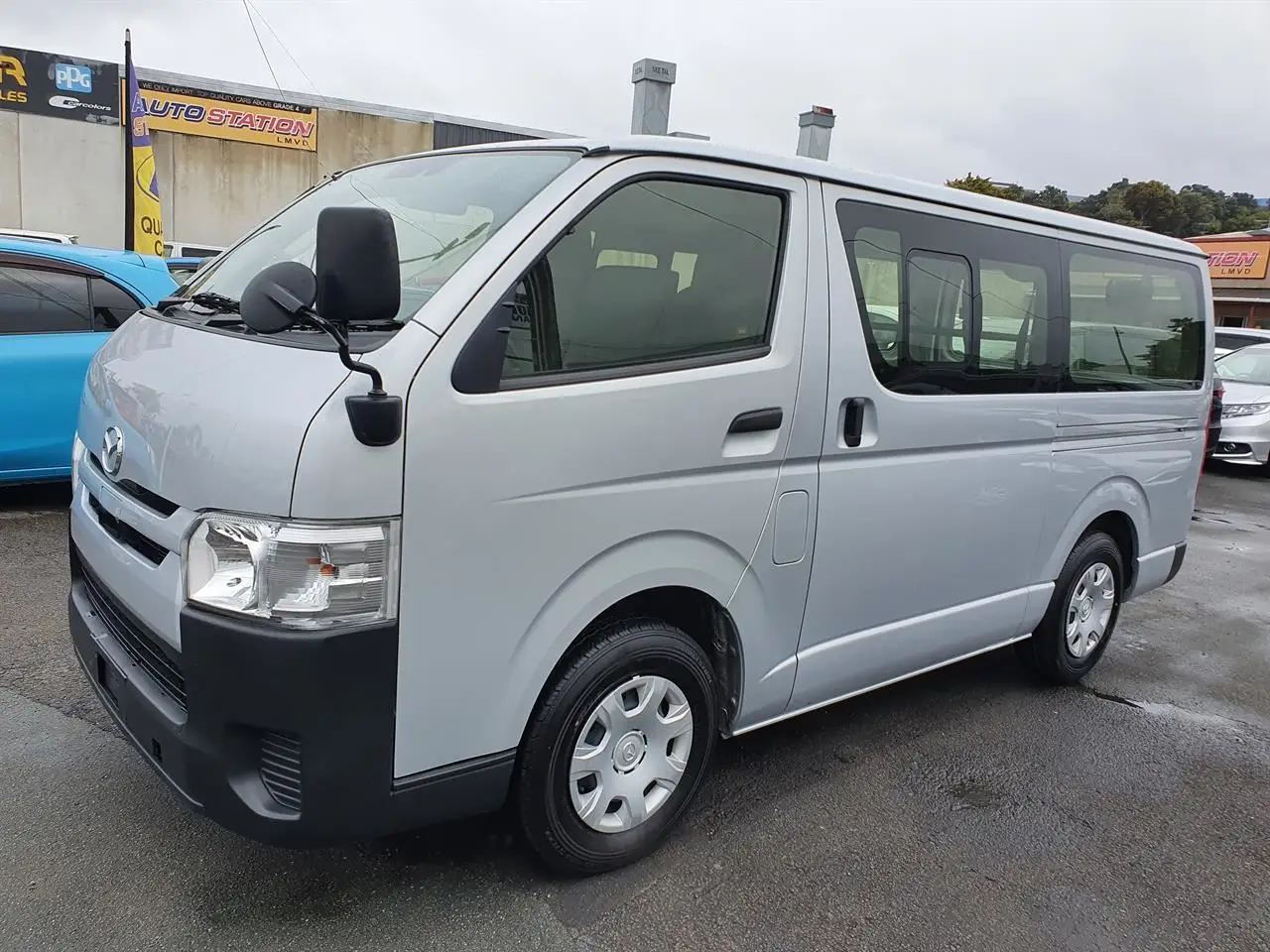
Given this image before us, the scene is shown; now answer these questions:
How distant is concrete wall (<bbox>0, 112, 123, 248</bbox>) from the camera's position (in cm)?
2084

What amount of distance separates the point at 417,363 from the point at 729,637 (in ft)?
4.38

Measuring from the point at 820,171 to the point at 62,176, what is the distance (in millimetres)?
23047

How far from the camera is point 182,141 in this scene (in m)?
22.1

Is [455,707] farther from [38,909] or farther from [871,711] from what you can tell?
[871,711]

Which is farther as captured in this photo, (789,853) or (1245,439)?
(1245,439)

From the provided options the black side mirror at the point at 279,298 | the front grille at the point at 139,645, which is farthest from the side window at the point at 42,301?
the black side mirror at the point at 279,298

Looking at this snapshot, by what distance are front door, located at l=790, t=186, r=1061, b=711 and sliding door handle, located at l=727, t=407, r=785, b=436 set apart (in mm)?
234

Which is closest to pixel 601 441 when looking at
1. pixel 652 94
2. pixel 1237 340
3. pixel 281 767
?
pixel 281 767

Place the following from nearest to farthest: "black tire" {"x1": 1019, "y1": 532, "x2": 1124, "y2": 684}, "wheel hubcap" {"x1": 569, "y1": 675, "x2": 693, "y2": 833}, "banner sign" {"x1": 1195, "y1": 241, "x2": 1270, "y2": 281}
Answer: "wheel hubcap" {"x1": 569, "y1": 675, "x2": 693, "y2": 833} → "black tire" {"x1": 1019, "y1": 532, "x2": 1124, "y2": 684} → "banner sign" {"x1": 1195, "y1": 241, "x2": 1270, "y2": 281}

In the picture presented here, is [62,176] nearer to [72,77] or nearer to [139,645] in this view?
[72,77]

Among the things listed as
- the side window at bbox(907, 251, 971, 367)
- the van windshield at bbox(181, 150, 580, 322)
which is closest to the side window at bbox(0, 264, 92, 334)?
the van windshield at bbox(181, 150, 580, 322)

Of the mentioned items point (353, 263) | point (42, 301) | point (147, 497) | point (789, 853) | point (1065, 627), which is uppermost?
point (353, 263)

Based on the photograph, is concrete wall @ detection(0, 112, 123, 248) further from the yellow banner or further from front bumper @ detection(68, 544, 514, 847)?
front bumper @ detection(68, 544, 514, 847)

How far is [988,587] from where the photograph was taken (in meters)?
3.89
